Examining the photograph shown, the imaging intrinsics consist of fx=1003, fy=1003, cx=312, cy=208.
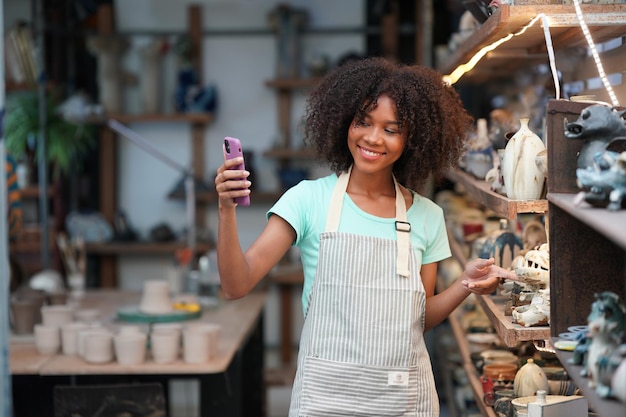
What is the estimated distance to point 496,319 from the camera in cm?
240

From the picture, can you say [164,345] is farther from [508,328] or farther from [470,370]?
[508,328]

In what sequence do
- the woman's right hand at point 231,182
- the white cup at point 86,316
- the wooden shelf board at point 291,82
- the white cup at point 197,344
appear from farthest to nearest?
the wooden shelf board at point 291,82, the white cup at point 86,316, the white cup at point 197,344, the woman's right hand at point 231,182

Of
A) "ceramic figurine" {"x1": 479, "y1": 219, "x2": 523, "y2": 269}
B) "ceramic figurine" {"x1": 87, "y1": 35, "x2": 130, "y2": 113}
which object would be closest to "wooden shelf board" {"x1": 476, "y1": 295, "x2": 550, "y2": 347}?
"ceramic figurine" {"x1": 479, "y1": 219, "x2": 523, "y2": 269}

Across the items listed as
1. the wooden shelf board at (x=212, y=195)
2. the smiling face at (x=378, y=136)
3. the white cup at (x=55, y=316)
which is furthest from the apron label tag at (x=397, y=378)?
the wooden shelf board at (x=212, y=195)

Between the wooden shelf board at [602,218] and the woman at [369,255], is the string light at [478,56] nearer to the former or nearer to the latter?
the woman at [369,255]

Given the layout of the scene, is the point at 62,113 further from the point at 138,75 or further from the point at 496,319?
the point at 496,319

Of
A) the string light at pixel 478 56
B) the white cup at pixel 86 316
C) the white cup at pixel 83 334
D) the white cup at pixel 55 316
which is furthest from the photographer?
the white cup at pixel 86 316

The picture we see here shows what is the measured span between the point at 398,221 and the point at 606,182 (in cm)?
86

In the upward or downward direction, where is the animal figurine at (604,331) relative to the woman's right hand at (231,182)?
downward

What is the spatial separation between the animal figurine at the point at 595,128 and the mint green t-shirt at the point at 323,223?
2.18 feet

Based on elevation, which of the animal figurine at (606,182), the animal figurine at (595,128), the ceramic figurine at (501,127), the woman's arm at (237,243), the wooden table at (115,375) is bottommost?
the wooden table at (115,375)

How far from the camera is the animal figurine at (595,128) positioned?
1.85 m

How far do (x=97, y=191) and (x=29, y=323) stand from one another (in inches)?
112

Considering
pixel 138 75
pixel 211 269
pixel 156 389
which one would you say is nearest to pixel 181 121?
pixel 138 75
